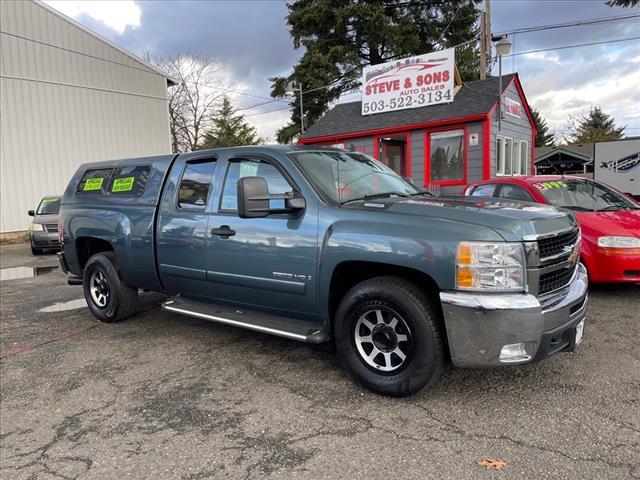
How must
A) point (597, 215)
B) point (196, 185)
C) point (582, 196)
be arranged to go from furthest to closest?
point (582, 196) → point (597, 215) → point (196, 185)

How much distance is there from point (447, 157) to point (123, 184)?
10.4 meters

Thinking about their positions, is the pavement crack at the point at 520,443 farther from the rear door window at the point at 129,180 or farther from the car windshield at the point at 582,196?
the car windshield at the point at 582,196

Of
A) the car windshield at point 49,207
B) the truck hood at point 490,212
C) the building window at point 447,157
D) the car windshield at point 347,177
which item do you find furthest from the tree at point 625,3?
the car windshield at point 49,207

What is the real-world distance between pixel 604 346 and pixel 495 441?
82.4 inches

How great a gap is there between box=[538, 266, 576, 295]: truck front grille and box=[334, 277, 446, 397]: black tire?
2.40 ft

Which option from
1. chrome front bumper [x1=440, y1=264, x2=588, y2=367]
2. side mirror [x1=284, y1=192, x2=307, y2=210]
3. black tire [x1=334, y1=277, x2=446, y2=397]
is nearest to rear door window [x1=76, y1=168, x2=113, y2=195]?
side mirror [x1=284, y1=192, x2=307, y2=210]

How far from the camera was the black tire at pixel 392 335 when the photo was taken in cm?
323

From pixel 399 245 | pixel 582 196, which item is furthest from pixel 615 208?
pixel 399 245

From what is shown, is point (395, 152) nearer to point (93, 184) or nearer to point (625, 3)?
point (625, 3)

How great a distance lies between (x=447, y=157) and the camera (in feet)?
45.6

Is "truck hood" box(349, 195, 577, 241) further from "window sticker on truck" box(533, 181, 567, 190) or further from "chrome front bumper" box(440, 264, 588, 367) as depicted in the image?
"window sticker on truck" box(533, 181, 567, 190)

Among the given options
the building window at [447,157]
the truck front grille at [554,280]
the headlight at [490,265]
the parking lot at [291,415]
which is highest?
the building window at [447,157]

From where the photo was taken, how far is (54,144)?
1858 centimetres

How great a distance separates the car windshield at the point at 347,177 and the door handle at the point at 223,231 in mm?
829
